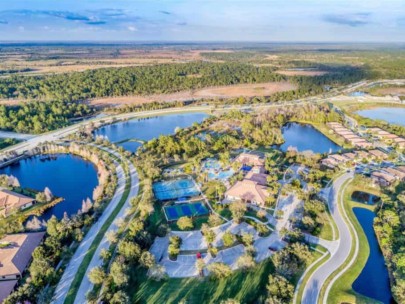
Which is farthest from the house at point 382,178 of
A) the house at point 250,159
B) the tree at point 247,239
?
the tree at point 247,239

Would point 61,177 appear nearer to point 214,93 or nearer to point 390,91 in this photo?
point 214,93

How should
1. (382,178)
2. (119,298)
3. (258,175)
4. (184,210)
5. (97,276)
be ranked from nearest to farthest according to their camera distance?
(119,298) → (97,276) → (184,210) → (258,175) → (382,178)

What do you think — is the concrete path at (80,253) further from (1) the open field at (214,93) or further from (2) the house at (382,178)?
(1) the open field at (214,93)

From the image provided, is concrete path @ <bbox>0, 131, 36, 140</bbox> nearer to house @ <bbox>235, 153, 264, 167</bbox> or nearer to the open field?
the open field

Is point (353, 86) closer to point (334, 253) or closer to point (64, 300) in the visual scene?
point (334, 253)

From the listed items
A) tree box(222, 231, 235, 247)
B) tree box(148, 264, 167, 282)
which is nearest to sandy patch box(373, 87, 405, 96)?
tree box(222, 231, 235, 247)

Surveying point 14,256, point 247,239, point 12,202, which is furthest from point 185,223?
point 12,202
